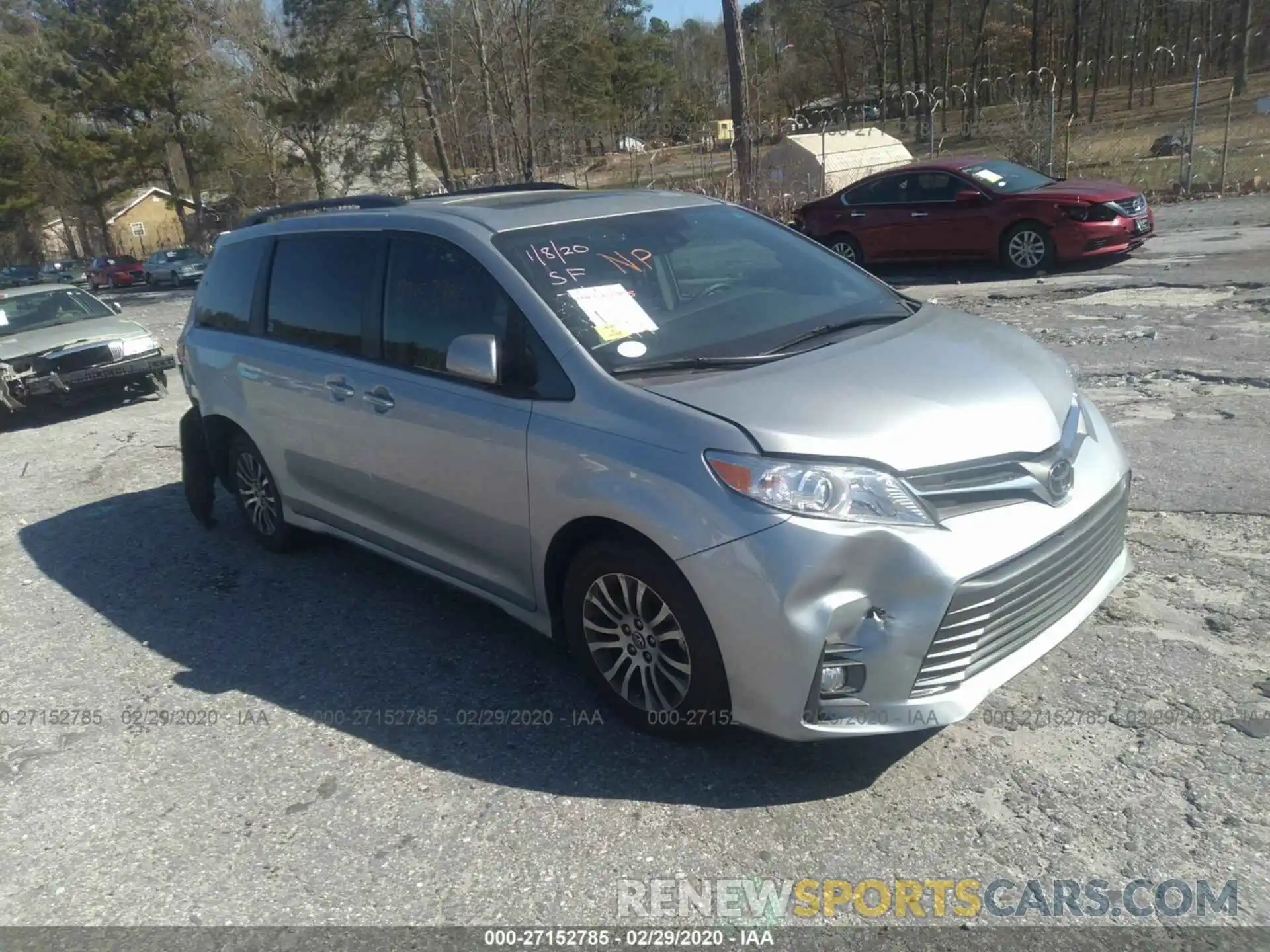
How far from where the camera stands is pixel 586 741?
373cm

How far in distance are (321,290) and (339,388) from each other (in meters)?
0.59

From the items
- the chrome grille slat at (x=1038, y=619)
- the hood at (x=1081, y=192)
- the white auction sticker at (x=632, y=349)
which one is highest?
the white auction sticker at (x=632, y=349)

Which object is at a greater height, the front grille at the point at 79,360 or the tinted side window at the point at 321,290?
the tinted side window at the point at 321,290

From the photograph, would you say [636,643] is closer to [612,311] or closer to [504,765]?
[504,765]

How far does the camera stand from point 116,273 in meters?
43.3

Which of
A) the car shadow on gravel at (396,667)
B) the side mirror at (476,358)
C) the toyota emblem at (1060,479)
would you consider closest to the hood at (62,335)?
the car shadow on gravel at (396,667)

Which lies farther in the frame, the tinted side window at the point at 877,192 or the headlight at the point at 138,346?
the tinted side window at the point at 877,192

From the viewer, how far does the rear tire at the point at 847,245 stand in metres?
15.1

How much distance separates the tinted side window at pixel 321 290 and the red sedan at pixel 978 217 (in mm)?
10769

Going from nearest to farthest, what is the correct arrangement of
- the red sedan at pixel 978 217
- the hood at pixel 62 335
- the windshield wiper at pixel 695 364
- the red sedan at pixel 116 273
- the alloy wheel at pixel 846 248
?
the windshield wiper at pixel 695 364, the hood at pixel 62 335, the red sedan at pixel 978 217, the alloy wheel at pixel 846 248, the red sedan at pixel 116 273

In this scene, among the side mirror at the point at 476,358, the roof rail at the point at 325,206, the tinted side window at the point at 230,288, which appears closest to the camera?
the side mirror at the point at 476,358

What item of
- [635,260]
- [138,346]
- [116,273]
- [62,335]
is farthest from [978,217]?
[116,273]

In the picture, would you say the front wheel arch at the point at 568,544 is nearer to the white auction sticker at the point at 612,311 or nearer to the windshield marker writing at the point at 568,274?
the white auction sticker at the point at 612,311

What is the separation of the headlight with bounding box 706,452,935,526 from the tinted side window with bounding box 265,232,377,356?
2324mm
